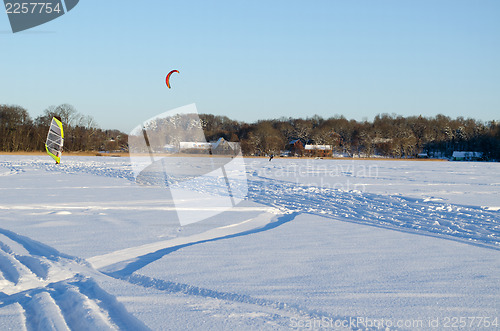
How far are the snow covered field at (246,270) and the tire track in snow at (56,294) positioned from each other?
11 mm

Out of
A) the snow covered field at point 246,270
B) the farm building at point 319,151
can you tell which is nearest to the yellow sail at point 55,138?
the snow covered field at point 246,270

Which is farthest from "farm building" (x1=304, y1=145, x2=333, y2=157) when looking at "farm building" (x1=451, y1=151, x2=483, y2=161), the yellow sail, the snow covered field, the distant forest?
the snow covered field

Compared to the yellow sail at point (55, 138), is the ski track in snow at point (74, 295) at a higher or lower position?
lower

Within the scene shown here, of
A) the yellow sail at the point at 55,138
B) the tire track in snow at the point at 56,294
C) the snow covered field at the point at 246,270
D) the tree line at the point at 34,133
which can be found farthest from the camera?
the tree line at the point at 34,133

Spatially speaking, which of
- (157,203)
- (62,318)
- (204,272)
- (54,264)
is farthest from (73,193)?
(62,318)

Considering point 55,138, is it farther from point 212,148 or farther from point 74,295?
point 212,148

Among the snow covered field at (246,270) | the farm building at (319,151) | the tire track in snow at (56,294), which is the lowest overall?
the snow covered field at (246,270)

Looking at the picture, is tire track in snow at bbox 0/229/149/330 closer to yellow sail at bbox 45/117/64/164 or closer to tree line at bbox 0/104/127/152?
yellow sail at bbox 45/117/64/164

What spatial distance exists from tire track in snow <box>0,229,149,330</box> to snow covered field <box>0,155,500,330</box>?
0.01m

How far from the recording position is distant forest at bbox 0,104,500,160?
49.8 metres

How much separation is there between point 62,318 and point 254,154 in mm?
57938

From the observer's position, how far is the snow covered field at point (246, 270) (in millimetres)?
2432

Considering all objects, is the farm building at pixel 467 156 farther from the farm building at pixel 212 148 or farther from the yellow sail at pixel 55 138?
the yellow sail at pixel 55 138

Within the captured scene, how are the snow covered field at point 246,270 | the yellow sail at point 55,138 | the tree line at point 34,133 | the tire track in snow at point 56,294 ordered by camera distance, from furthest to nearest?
the tree line at point 34,133
the yellow sail at point 55,138
the snow covered field at point 246,270
the tire track in snow at point 56,294
